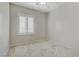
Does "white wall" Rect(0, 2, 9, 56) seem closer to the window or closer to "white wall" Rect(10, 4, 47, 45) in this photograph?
"white wall" Rect(10, 4, 47, 45)

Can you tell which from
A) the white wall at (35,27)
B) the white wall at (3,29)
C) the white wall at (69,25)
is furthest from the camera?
the white wall at (35,27)

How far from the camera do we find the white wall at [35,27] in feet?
16.5

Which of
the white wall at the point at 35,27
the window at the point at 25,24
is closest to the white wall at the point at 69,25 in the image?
the white wall at the point at 35,27

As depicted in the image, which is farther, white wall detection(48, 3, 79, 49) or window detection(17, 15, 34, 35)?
window detection(17, 15, 34, 35)

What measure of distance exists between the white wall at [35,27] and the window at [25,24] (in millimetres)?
257

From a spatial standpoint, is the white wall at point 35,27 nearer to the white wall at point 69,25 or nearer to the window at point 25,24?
the window at point 25,24

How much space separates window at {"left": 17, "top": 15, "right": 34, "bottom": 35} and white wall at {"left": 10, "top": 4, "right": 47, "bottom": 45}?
0.84 feet

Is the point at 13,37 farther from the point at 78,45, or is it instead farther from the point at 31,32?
the point at 78,45

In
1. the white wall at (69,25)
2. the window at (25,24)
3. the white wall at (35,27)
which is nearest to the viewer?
the white wall at (69,25)

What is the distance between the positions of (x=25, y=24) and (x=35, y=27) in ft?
2.50

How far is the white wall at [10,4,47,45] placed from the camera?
5017 mm

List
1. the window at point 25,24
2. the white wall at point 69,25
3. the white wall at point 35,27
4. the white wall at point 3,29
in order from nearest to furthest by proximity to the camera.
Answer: the white wall at point 3,29 < the white wall at point 69,25 < the white wall at point 35,27 < the window at point 25,24

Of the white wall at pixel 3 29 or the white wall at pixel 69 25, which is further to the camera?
the white wall at pixel 69 25

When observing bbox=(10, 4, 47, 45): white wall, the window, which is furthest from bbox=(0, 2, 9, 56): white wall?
the window
